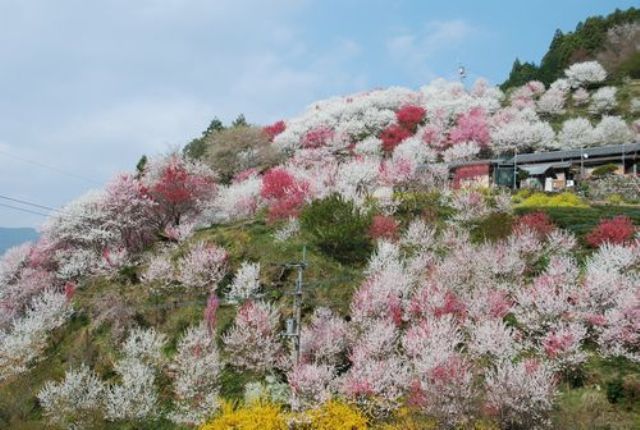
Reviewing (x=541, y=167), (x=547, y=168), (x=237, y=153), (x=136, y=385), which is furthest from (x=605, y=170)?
(x=136, y=385)

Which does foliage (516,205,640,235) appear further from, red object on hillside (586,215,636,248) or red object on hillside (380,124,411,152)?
red object on hillside (380,124,411,152)

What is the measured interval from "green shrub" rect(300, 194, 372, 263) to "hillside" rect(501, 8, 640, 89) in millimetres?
65680

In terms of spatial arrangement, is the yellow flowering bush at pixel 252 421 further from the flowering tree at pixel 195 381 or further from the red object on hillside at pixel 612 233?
the red object on hillside at pixel 612 233

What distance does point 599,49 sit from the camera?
8688cm

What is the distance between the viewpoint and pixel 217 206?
3931 centimetres

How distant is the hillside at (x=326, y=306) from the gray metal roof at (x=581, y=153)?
4.66 meters

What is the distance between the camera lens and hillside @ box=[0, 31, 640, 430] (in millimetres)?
16891

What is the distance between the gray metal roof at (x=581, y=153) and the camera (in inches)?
1834

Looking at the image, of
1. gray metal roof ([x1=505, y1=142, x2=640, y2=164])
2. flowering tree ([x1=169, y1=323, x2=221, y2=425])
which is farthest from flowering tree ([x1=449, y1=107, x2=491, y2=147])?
flowering tree ([x1=169, y1=323, x2=221, y2=425])

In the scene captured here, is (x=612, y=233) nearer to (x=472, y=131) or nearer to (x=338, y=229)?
(x=338, y=229)

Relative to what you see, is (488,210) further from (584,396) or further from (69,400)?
(69,400)

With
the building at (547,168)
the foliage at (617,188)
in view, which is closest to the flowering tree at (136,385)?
the building at (547,168)

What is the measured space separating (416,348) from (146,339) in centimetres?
1038

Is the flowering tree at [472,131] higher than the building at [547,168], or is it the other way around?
the flowering tree at [472,131]
